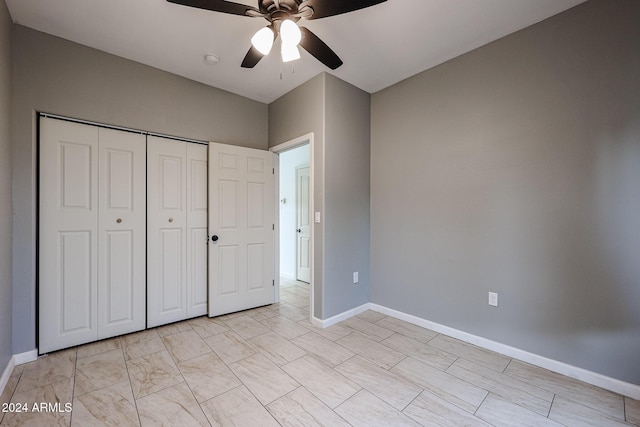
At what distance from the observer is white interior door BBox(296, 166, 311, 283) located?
453cm

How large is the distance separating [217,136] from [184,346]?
7.27 ft

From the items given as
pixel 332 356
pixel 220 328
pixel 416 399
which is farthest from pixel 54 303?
pixel 416 399

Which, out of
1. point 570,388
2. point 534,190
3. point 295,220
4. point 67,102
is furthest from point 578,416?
point 67,102

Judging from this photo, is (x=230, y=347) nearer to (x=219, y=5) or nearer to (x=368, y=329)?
(x=368, y=329)

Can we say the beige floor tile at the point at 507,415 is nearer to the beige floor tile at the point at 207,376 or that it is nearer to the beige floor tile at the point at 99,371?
the beige floor tile at the point at 207,376

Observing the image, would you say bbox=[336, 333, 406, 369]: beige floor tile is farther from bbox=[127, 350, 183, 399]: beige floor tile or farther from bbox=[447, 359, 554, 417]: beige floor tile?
bbox=[127, 350, 183, 399]: beige floor tile

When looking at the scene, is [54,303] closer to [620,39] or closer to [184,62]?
[184,62]

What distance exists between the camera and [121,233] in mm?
2479

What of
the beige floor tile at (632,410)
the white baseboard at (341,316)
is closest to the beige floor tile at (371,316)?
the white baseboard at (341,316)

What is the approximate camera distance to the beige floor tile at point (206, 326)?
2611 mm

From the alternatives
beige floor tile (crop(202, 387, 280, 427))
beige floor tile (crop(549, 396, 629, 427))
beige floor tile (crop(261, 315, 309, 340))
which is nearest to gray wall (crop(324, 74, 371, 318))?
beige floor tile (crop(261, 315, 309, 340))

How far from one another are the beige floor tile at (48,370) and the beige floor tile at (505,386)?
287 cm

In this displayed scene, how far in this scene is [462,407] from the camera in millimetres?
1618

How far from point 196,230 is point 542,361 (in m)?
3.36
